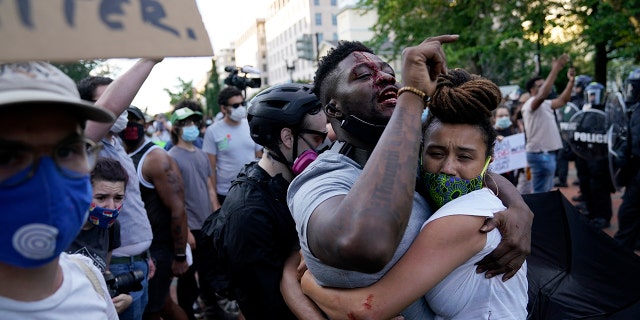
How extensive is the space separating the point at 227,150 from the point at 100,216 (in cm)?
337

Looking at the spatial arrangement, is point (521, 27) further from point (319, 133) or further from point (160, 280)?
point (319, 133)

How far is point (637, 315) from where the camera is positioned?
2.80m

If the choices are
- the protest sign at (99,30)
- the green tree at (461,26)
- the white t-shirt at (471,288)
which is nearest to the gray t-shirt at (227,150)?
the white t-shirt at (471,288)

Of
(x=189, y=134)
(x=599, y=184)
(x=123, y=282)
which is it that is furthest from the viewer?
(x=599, y=184)

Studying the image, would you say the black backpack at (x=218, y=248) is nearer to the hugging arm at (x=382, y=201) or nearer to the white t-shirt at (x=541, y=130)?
the hugging arm at (x=382, y=201)

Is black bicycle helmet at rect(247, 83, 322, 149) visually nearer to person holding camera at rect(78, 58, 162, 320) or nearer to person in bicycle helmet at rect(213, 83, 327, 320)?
person in bicycle helmet at rect(213, 83, 327, 320)

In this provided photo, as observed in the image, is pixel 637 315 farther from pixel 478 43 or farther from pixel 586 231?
pixel 478 43

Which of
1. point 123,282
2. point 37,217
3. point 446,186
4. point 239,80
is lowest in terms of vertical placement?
point 123,282

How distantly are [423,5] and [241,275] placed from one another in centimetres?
2241

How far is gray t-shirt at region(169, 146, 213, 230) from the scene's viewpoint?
5191 mm

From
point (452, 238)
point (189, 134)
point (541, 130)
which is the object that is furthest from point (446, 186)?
point (541, 130)

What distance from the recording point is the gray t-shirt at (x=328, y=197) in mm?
1620

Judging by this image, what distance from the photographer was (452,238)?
62.1 inches

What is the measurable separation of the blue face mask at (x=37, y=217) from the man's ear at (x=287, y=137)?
1629 mm
